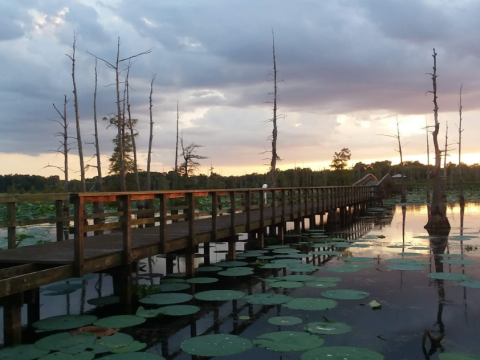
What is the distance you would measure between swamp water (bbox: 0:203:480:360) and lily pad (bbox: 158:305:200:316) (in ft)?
0.16

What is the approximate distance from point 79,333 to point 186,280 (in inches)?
129

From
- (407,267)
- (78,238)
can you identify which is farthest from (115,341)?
(407,267)

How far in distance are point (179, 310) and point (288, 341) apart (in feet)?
6.16

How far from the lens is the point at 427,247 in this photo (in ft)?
41.5

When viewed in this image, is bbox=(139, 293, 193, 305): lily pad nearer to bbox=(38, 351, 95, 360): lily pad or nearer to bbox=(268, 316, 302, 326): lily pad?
bbox=(268, 316, 302, 326): lily pad

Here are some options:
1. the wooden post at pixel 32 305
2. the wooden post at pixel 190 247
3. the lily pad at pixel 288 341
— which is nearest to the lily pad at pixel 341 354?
the lily pad at pixel 288 341

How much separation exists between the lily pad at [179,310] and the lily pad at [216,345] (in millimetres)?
1028

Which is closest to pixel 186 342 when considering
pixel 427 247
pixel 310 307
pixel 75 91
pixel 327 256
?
pixel 310 307

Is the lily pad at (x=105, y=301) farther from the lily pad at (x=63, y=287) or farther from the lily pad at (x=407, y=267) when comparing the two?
the lily pad at (x=407, y=267)

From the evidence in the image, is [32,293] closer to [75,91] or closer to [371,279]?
[371,279]

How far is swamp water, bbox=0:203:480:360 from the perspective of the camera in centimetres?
468

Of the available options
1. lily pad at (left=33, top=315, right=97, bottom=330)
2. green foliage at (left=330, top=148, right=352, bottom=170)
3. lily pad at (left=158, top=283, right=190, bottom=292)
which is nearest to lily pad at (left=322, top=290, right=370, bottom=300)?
lily pad at (left=158, top=283, right=190, bottom=292)

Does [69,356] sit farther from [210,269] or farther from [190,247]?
[210,269]

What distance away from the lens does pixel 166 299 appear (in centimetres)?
676
